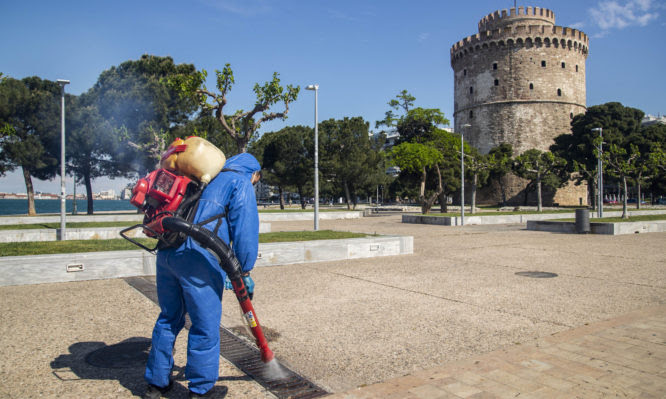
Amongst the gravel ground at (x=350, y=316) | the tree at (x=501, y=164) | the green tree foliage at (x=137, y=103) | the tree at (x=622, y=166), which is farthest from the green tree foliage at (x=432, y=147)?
the gravel ground at (x=350, y=316)

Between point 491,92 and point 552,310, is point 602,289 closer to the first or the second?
point 552,310

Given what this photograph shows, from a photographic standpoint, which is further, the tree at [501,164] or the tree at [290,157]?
the tree at [290,157]

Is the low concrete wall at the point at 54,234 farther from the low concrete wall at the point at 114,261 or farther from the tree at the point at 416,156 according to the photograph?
the tree at the point at 416,156

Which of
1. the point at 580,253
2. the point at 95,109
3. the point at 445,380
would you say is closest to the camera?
the point at 445,380

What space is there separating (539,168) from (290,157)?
870 inches

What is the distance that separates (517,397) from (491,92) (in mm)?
59463

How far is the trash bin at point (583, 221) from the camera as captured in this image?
1881cm

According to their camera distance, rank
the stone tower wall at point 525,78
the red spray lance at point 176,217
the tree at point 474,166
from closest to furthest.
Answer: the red spray lance at point 176,217 → the tree at point 474,166 → the stone tower wall at point 525,78

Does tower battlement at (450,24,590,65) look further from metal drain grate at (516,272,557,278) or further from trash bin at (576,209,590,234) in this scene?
metal drain grate at (516,272,557,278)

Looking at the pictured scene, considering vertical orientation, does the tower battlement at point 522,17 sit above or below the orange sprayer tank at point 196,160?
above

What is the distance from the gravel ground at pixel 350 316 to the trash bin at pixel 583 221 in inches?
338

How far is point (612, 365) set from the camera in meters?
3.98

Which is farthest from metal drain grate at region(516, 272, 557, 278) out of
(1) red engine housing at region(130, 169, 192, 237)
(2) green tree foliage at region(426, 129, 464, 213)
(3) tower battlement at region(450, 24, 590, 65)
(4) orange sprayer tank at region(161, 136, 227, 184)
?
(3) tower battlement at region(450, 24, 590, 65)

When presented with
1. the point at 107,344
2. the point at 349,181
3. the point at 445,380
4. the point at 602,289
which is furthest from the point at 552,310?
the point at 349,181
